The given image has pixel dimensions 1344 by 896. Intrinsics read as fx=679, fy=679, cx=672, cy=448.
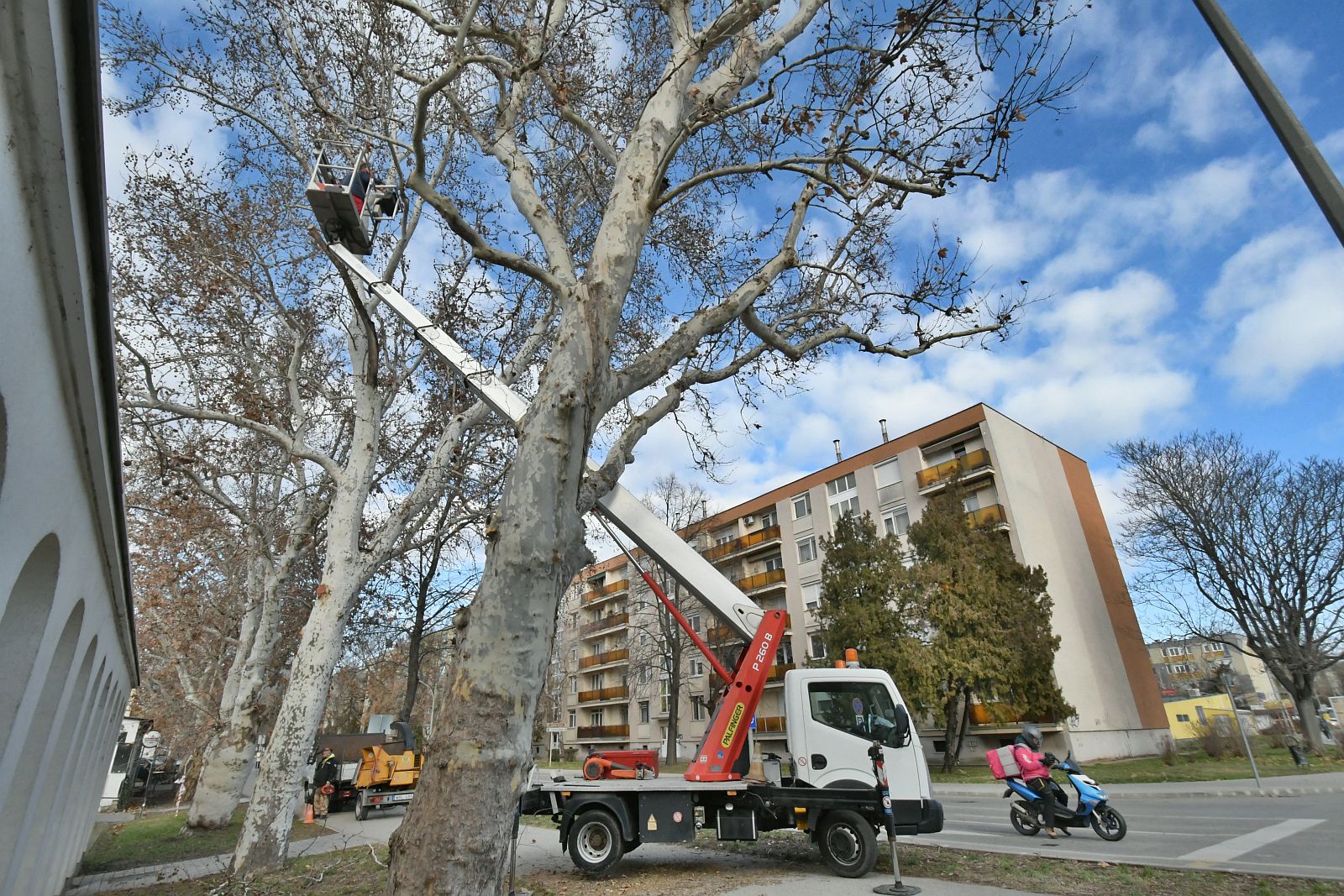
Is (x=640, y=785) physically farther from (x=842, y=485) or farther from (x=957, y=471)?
(x=842, y=485)

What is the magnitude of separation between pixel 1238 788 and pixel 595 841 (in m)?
15.2

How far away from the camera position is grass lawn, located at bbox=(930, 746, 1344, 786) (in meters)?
18.7

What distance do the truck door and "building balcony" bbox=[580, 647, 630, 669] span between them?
44.5 metres

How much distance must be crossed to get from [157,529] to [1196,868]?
24.8 m

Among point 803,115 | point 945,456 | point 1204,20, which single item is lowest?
point 1204,20

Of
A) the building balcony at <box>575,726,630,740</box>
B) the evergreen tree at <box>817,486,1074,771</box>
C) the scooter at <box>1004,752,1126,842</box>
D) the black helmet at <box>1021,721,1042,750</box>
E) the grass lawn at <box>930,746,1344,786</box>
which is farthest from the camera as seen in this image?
the building balcony at <box>575,726,630,740</box>

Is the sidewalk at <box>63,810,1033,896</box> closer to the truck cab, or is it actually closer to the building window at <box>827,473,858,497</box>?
the truck cab

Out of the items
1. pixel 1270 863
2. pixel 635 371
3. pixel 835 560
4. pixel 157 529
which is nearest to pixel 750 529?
pixel 835 560

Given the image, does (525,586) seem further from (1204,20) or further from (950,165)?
(1204,20)

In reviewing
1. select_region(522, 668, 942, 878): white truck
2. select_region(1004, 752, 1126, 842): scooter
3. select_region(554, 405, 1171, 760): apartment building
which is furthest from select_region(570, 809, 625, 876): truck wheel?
select_region(554, 405, 1171, 760): apartment building

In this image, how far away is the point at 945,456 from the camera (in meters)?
36.0

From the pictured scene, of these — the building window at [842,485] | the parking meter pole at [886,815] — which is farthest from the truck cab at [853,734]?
the building window at [842,485]

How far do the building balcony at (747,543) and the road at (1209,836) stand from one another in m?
29.2

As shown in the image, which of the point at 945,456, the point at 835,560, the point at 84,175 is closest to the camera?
the point at 84,175
